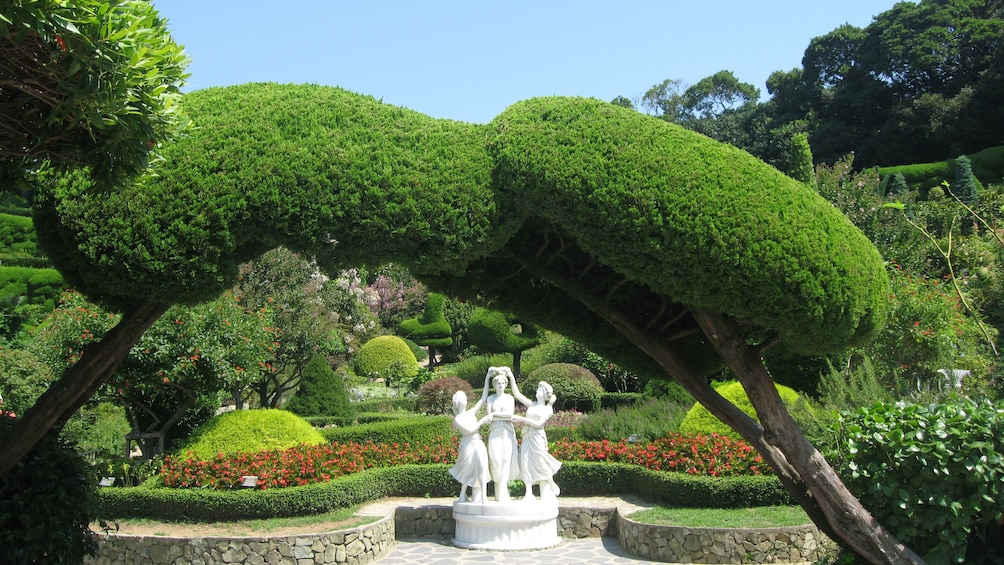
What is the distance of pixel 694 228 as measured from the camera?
522cm

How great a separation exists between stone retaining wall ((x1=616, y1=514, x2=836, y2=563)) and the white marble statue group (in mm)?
1844

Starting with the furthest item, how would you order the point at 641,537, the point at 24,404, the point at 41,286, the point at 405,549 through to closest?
the point at 41,286
the point at 24,404
the point at 405,549
the point at 641,537

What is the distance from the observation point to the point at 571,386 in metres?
20.1

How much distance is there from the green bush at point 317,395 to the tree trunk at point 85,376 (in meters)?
13.1

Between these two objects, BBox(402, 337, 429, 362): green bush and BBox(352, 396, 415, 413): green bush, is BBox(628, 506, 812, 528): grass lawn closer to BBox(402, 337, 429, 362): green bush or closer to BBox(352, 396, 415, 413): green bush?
BBox(352, 396, 415, 413): green bush

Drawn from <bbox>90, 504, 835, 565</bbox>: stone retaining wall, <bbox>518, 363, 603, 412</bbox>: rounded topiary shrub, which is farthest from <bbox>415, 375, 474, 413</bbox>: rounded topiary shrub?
<bbox>90, 504, 835, 565</bbox>: stone retaining wall

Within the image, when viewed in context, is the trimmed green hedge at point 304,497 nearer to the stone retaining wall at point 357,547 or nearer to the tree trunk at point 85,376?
the stone retaining wall at point 357,547

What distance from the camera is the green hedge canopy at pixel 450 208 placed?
502 centimetres

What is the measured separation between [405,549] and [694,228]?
6.61 meters

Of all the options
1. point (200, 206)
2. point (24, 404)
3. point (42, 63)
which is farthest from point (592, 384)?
point (42, 63)

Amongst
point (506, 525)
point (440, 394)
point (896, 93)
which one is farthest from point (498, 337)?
point (896, 93)

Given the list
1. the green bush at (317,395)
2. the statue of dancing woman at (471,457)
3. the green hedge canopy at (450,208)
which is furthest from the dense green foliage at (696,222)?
the green bush at (317,395)

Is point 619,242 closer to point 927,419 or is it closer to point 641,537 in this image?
point 927,419

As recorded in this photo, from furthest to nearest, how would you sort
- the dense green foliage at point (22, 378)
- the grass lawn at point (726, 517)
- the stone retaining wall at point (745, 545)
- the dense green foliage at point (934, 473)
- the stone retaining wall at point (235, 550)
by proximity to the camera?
the dense green foliage at point (22, 378), the grass lawn at point (726, 517), the stone retaining wall at point (235, 550), the stone retaining wall at point (745, 545), the dense green foliage at point (934, 473)
